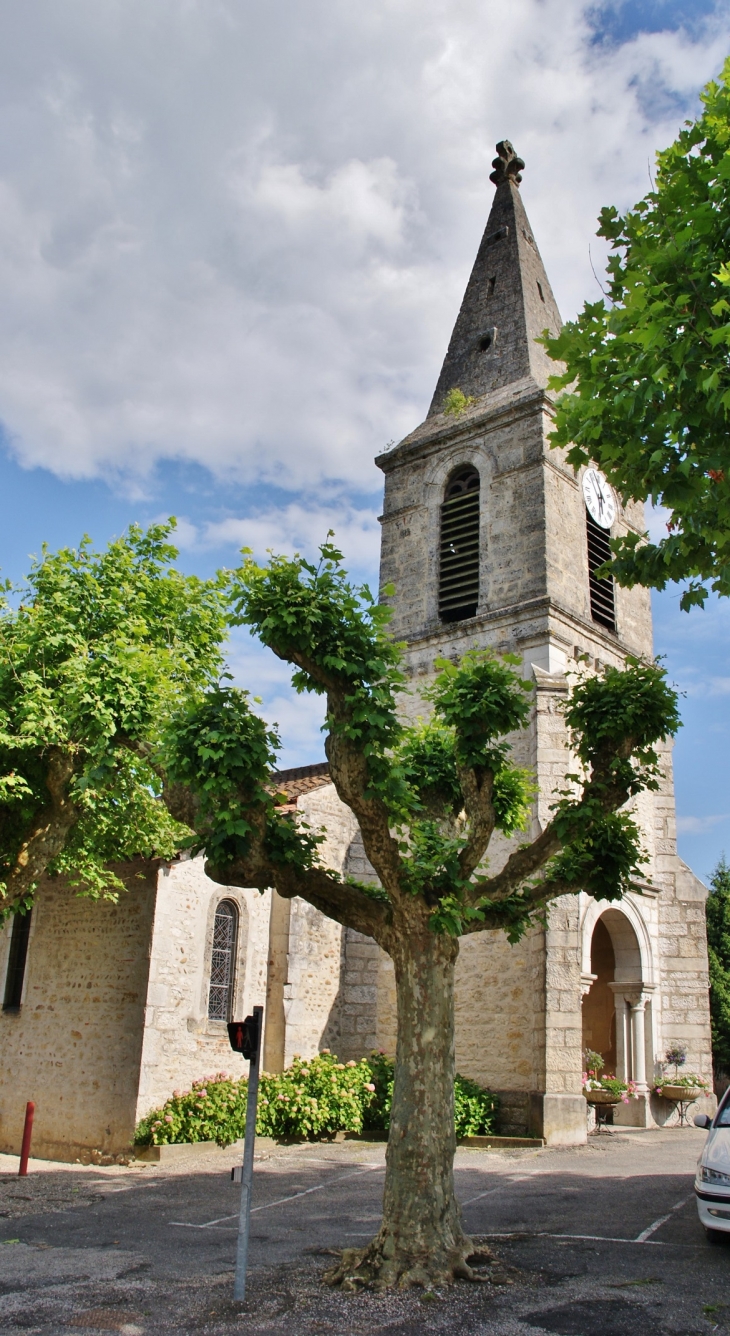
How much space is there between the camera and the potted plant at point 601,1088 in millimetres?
13906

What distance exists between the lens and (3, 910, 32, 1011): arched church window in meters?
16.0

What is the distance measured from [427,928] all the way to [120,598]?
6.48 meters

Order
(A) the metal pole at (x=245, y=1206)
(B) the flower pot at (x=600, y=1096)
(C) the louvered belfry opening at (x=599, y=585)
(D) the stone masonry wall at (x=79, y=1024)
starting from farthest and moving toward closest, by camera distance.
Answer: (C) the louvered belfry opening at (x=599, y=585) → (B) the flower pot at (x=600, y=1096) → (D) the stone masonry wall at (x=79, y=1024) → (A) the metal pole at (x=245, y=1206)

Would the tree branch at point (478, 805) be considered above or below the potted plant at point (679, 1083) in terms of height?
above

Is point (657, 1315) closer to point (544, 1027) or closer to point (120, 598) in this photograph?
point (544, 1027)

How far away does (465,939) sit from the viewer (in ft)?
47.9

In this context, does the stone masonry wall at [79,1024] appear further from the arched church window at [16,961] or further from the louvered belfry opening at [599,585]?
the louvered belfry opening at [599,585]

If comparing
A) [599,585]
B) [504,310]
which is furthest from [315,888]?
[504,310]

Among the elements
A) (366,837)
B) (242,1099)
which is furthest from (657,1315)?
(242,1099)

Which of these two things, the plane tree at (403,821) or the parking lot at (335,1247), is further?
the plane tree at (403,821)

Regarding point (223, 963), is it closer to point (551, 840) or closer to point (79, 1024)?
point (79, 1024)

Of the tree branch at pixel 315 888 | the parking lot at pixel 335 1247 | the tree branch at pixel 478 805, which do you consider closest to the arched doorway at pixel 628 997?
the parking lot at pixel 335 1247

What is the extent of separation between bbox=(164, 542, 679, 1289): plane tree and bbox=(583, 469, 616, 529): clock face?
1088 centimetres

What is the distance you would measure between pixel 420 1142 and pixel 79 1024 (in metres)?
9.03
